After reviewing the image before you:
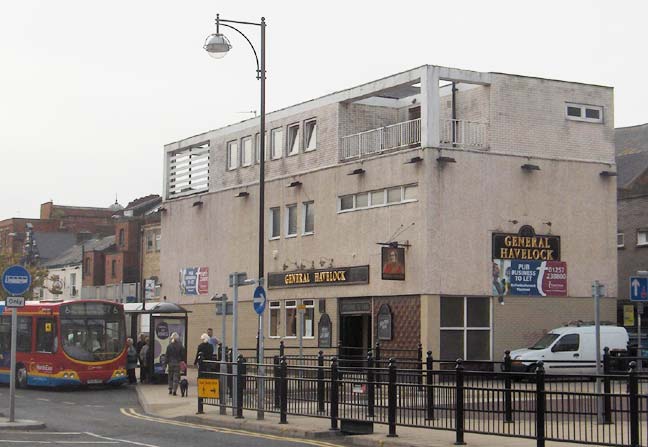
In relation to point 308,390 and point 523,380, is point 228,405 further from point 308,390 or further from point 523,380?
point 523,380

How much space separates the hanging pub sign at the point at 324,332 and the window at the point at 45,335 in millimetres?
10379

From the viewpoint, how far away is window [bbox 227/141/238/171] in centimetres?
4934

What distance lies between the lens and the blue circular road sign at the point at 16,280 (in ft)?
74.5

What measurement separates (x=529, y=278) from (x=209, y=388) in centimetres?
1687

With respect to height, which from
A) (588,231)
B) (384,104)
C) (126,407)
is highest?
(384,104)

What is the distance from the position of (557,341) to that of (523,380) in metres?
17.5

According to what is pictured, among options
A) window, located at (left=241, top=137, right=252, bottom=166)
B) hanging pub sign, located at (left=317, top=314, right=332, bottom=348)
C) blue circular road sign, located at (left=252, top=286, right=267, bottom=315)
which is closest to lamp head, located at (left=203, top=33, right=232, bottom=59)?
blue circular road sign, located at (left=252, top=286, right=267, bottom=315)

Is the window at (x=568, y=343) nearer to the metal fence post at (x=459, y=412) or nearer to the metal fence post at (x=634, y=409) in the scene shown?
the metal fence post at (x=459, y=412)

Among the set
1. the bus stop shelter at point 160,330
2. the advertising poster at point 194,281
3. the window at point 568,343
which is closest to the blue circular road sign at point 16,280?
the bus stop shelter at point 160,330

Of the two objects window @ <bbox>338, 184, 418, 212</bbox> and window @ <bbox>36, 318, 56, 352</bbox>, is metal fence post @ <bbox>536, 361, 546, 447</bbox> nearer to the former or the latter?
window @ <bbox>36, 318, 56, 352</bbox>

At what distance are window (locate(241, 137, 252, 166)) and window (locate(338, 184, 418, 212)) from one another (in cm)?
770

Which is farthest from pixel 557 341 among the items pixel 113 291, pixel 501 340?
pixel 113 291

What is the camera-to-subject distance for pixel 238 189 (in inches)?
1897

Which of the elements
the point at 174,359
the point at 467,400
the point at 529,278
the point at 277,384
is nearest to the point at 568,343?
the point at 529,278
